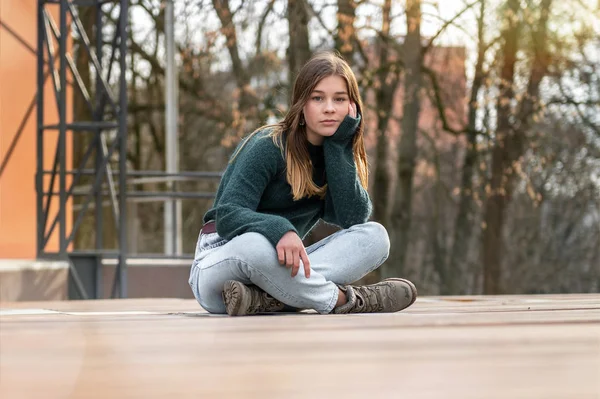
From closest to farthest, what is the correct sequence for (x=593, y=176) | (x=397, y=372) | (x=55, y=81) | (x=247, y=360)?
1. (x=397, y=372)
2. (x=247, y=360)
3. (x=55, y=81)
4. (x=593, y=176)

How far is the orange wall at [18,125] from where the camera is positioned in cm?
917

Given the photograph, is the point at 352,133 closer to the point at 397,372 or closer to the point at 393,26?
the point at 397,372

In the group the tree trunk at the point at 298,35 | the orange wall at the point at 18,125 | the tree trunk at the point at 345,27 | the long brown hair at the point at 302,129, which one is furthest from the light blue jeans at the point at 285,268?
the tree trunk at the point at 345,27

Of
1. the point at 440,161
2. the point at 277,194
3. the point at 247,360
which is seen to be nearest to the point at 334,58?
the point at 277,194

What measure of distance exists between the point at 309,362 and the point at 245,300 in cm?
149

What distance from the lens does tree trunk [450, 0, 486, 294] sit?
13.3 m

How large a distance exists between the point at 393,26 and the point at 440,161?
124 inches

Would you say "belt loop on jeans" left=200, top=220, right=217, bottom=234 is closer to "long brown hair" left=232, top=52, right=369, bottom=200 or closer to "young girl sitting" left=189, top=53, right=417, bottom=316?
"young girl sitting" left=189, top=53, right=417, bottom=316

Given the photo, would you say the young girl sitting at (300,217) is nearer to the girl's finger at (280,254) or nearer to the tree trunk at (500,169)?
the girl's finger at (280,254)

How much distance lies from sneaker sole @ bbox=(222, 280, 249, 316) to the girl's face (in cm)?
47

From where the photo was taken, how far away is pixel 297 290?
286 cm

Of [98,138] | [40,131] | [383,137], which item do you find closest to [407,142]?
[383,137]

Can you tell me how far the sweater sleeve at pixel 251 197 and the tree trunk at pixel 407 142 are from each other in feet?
31.3

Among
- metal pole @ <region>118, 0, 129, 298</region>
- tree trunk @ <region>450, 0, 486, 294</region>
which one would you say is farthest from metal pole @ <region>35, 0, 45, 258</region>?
tree trunk @ <region>450, 0, 486, 294</region>
